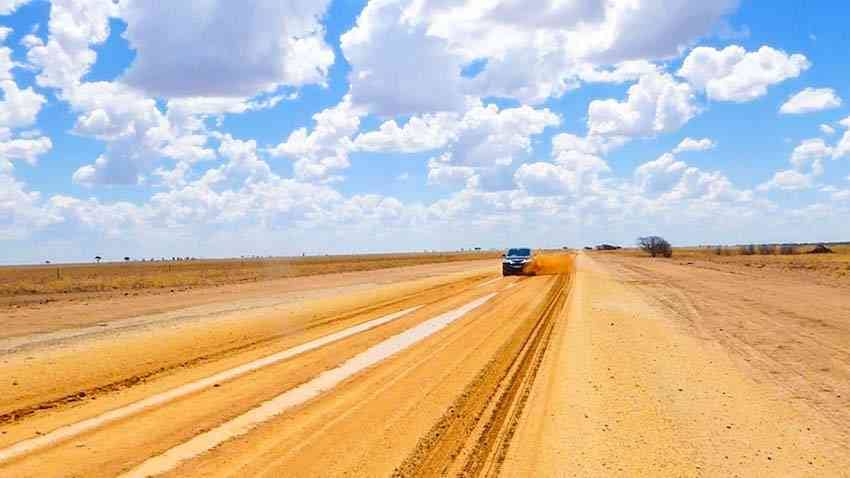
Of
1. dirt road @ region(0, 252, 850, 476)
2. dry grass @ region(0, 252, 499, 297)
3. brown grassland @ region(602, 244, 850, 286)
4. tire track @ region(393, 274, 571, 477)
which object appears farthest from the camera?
dry grass @ region(0, 252, 499, 297)

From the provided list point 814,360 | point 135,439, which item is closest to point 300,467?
point 135,439

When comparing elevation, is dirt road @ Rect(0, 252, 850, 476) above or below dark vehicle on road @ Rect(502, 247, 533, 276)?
below

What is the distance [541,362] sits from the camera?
A: 11719 mm

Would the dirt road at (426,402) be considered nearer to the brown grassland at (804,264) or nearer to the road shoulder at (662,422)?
the road shoulder at (662,422)

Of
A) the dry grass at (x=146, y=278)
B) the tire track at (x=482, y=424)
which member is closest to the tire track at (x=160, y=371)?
the tire track at (x=482, y=424)

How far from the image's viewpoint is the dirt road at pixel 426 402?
6.62 metres

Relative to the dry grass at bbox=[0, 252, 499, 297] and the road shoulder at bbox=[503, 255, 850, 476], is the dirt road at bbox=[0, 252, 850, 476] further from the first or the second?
the dry grass at bbox=[0, 252, 499, 297]

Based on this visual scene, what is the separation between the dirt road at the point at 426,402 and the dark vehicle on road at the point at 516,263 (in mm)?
24985

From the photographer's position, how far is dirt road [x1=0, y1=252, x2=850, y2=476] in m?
6.62

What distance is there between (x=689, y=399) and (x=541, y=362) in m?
3.03

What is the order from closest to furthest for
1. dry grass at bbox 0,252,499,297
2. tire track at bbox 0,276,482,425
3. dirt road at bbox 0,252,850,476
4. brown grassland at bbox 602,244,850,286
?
1. dirt road at bbox 0,252,850,476
2. tire track at bbox 0,276,482,425
3. brown grassland at bbox 602,244,850,286
4. dry grass at bbox 0,252,499,297

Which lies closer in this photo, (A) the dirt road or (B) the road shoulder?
(B) the road shoulder

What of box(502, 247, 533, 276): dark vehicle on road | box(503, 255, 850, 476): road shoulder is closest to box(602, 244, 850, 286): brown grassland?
box(502, 247, 533, 276): dark vehicle on road

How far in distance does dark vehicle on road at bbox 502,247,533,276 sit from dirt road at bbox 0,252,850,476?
2499 cm
